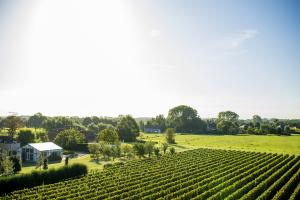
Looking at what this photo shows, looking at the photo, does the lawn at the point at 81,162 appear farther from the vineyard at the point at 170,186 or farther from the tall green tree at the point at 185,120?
the tall green tree at the point at 185,120

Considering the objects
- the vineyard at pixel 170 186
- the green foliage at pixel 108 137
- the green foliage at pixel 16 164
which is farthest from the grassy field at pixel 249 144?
the green foliage at pixel 16 164

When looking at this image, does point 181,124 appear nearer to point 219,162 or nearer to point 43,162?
point 219,162

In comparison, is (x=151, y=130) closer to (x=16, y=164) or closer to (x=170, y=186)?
(x=16, y=164)

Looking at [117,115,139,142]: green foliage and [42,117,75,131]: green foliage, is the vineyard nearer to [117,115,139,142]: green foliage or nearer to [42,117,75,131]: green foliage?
[117,115,139,142]: green foliage

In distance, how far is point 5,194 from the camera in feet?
123

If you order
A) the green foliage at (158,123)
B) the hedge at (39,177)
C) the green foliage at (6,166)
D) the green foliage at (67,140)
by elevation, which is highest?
the green foliage at (158,123)

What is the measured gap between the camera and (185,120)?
553 feet

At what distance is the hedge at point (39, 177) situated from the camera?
39.6 metres

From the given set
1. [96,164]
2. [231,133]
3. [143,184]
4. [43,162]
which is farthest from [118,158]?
[231,133]

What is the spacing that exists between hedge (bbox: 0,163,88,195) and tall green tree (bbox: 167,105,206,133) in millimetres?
120843

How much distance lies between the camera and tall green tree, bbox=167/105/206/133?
545ft

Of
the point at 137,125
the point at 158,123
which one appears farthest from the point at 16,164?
the point at 158,123

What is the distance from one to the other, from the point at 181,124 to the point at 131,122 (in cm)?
5705

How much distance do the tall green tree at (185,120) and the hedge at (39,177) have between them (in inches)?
4758
